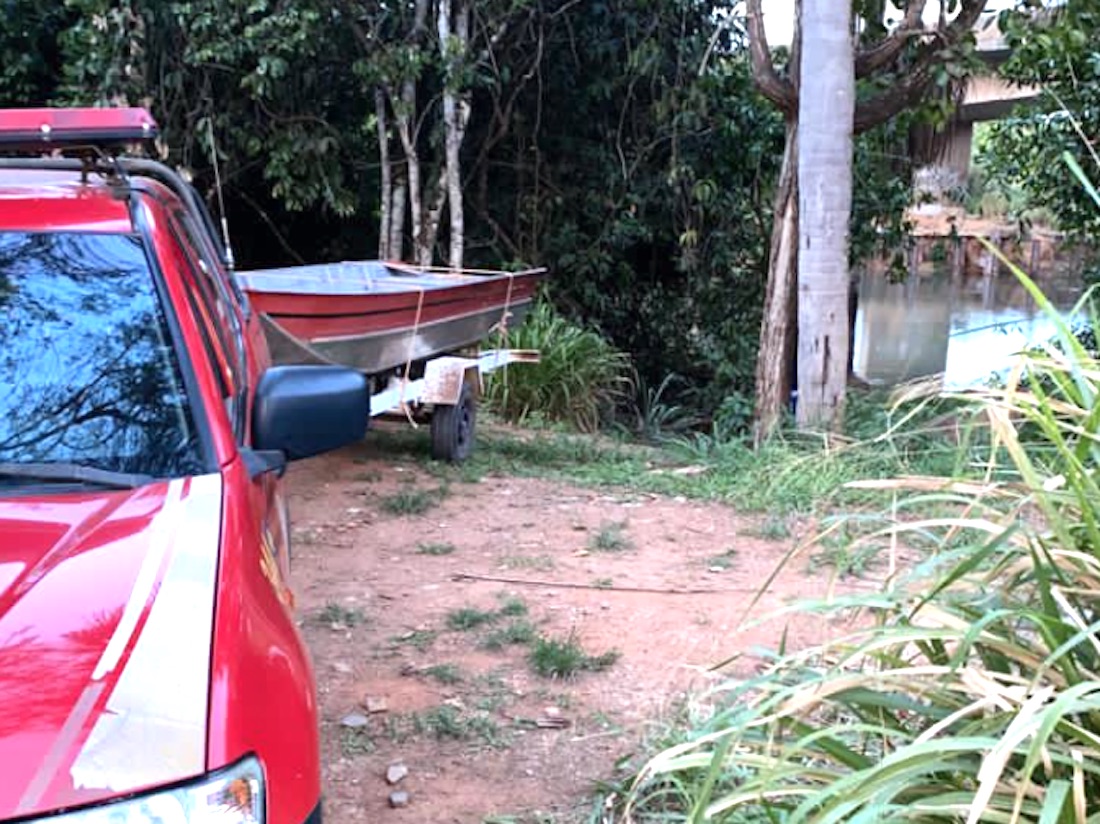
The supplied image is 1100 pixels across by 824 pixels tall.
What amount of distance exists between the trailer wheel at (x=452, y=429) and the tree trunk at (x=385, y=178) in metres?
4.02

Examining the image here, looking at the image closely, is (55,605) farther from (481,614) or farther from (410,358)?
(410,358)

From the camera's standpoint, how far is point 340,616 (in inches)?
189

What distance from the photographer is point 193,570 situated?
2.09 meters

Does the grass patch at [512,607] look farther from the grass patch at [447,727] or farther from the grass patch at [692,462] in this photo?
the grass patch at [447,727]

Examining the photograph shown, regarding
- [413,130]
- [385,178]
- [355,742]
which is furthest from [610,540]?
[385,178]

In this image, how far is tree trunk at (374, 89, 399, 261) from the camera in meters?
10.9

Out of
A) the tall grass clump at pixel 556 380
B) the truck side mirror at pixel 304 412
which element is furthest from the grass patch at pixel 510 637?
the tall grass clump at pixel 556 380

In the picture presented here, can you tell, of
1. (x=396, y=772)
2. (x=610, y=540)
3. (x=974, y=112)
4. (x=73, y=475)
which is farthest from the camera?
(x=974, y=112)

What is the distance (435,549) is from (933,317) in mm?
23411

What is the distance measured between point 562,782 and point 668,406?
9.13 m

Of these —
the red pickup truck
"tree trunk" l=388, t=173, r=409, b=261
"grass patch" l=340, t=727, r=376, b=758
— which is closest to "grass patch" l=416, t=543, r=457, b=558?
"grass patch" l=340, t=727, r=376, b=758

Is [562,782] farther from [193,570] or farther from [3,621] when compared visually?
[3,621]

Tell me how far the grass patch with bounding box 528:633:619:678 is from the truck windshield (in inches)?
83.8

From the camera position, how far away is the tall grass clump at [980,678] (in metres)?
1.88
